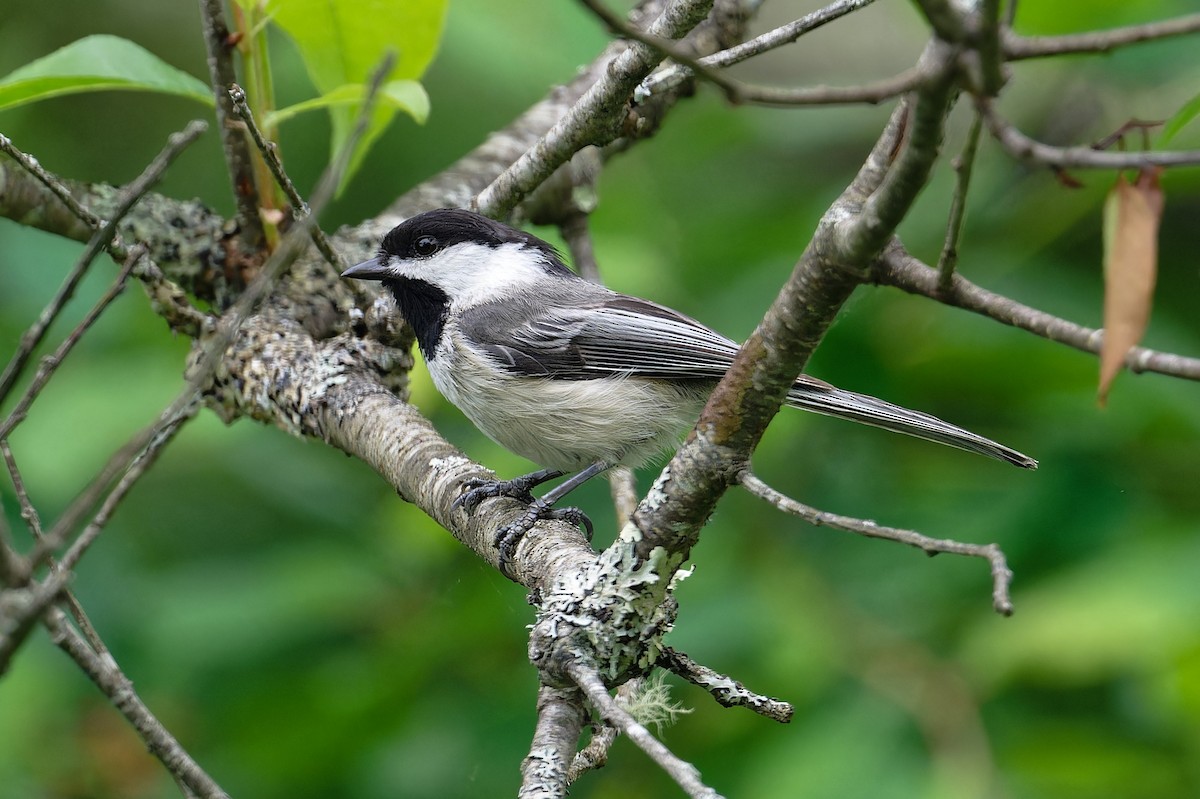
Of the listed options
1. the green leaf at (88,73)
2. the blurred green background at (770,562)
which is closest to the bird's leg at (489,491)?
the blurred green background at (770,562)

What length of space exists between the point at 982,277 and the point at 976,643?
45.4 inches

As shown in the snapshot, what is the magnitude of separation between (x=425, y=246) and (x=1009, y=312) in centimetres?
202

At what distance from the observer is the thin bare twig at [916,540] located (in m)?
1.19

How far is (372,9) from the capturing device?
259 centimetres

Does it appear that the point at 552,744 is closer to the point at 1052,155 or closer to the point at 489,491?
the point at 489,491

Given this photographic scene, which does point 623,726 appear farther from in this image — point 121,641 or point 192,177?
Answer: point 192,177

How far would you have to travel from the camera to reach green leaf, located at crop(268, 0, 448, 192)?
8.47 ft

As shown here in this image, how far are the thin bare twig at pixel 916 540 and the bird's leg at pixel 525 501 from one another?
32.7 inches

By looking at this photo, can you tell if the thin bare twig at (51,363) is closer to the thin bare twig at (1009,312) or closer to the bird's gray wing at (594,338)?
the thin bare twig at (1009,312)

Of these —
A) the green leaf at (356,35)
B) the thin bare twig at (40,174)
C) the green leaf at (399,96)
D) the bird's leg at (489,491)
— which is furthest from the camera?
the green leaf at (356,35)

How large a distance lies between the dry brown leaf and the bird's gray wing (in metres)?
1.60

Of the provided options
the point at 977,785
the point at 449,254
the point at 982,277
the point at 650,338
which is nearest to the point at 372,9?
the point at 449,254

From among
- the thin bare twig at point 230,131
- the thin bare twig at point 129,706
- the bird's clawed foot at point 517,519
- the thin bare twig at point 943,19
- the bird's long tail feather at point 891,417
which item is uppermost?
the bird's long tail feather at point 891,417

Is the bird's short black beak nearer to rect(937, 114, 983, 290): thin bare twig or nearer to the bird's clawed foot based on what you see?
the bird's clawed foot
